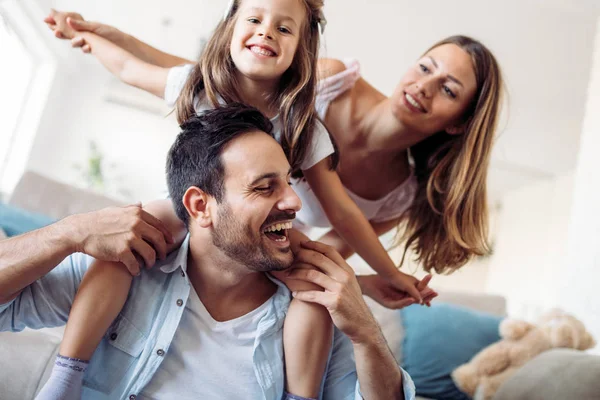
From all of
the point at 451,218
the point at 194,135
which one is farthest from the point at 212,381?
the point at 451,218

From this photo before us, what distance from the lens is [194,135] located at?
1.10 metres

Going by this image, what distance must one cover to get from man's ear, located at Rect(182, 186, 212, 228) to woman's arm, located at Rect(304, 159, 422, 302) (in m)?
0.31

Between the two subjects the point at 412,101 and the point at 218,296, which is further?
the point at 412,101

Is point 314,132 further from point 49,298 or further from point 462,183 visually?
point 49,298

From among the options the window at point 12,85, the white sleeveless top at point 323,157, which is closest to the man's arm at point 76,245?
the white sleeveless top at point 323,157

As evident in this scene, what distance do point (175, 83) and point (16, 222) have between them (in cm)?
108

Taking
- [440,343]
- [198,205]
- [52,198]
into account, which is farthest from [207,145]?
[52,198]

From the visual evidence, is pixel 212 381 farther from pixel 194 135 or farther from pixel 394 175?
pixel 394 175

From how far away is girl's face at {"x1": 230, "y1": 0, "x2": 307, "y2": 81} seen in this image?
1.16 m

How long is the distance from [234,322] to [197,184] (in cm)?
27

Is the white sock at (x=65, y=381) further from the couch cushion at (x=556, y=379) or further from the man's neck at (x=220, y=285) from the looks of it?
the couch cushion at (x=556, y=379)

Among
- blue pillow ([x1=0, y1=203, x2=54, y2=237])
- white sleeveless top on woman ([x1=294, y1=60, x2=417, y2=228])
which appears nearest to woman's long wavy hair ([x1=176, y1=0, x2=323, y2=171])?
white sleeveless top on woman ([x1=294, y1=60, x2=417, y2=228])

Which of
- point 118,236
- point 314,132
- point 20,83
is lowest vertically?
point 20,83

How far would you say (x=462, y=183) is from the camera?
4.97 feet
